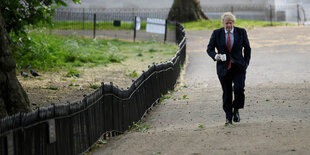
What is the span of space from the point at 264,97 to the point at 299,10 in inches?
1239

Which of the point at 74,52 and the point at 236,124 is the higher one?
the point at 236,124

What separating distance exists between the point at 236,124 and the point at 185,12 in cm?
3339

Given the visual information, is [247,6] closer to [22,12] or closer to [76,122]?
[22,12]

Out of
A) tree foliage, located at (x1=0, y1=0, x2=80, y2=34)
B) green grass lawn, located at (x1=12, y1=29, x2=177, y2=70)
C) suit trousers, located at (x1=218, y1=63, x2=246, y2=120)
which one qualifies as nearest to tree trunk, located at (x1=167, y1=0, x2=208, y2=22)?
green grass lawn, located at (x1=12, y1=29, x2=177, y2=70)

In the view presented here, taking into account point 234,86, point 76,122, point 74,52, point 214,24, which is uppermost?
point 234,86

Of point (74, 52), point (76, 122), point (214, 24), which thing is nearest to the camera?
point (76, 122)

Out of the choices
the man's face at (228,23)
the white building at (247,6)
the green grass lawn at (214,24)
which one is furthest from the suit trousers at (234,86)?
the white building at (247,6)

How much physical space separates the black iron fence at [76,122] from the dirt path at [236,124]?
32 cm

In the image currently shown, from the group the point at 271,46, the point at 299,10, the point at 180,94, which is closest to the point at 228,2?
the point at 299,10

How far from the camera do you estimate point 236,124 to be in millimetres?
9773

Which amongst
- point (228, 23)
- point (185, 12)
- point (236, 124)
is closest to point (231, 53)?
point (228, 23)

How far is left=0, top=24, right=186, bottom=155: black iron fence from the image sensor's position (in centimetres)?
633

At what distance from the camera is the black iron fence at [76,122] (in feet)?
20.8

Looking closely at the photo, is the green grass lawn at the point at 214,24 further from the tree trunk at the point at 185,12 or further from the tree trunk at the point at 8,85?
the tree trunk at the point at 8,85
